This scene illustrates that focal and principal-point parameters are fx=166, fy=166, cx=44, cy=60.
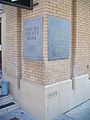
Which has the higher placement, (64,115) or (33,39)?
(33,39)

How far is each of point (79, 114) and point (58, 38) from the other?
1939 mm

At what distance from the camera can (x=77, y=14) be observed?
14.5 feet

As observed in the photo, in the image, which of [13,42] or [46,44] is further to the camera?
[13,42]

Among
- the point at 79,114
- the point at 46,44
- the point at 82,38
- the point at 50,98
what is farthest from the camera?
the point at 82,38

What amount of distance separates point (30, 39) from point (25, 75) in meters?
0.93

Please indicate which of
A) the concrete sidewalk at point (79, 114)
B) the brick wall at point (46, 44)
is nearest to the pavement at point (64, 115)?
the concrete sidewalk at point (79, 114)

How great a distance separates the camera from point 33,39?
150 inches

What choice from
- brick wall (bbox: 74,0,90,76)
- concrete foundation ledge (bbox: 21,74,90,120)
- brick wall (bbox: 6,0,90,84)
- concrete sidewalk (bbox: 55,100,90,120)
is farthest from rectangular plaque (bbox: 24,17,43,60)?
concrete sidewalk (bbox: 55,100,90,120)

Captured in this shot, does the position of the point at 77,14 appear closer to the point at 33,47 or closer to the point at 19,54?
the point at 33,47

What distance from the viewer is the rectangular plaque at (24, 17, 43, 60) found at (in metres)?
3.63

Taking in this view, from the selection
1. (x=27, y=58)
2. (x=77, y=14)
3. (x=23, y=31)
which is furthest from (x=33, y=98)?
(x=77, y=14)

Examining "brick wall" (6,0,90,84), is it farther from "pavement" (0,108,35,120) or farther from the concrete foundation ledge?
"pavement" (0,108,35,120)

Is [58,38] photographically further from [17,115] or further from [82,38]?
[17,115]

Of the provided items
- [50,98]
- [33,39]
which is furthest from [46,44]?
[50,98]
